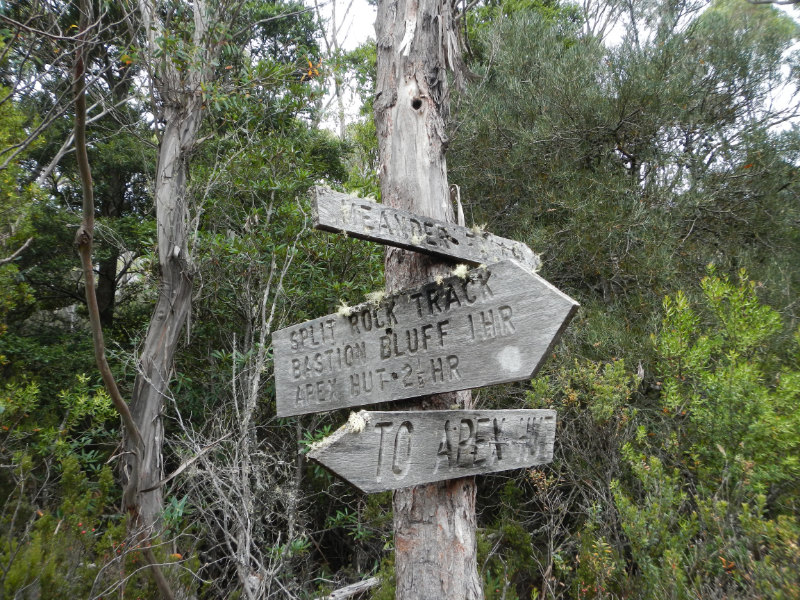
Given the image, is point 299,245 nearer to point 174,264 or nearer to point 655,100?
point 174,264

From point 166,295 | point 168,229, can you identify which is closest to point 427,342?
point 166,295

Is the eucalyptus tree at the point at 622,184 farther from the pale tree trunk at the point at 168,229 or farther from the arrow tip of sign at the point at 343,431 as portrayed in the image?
the arrow tip of sign at the point at 343,431

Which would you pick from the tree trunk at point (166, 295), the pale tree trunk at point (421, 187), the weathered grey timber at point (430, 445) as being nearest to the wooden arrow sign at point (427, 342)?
the weathered grey timber at point (430, 445)

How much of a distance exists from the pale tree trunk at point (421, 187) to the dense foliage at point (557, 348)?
1213mm

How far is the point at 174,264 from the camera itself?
4887 millimetres

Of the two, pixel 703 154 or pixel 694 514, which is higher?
pixel 703 154

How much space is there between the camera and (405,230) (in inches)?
76.4

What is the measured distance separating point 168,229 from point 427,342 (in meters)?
4.00

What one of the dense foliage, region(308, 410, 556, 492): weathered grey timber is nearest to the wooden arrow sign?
region(308, 410, 556, 492): weathered grey timber

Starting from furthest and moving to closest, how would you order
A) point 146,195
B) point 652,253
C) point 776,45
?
point 146,195, point 776,45, point 652,253

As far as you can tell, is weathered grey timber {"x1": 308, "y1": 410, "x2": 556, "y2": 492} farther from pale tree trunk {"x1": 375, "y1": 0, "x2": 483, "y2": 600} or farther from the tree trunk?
the tree trunk

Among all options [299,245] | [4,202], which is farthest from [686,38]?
[4,202]

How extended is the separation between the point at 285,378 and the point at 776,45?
844 centimetres

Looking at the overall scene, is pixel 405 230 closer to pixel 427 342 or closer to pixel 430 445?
pixel 427 342
